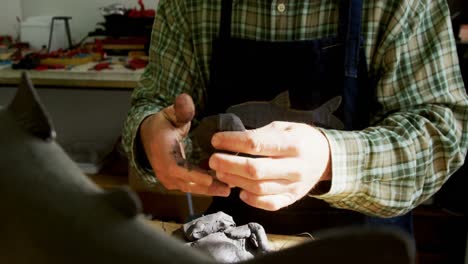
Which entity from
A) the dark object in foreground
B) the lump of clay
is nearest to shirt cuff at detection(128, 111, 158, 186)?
the lump of clay

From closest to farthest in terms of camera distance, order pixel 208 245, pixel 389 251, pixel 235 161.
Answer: pixel 389 251, pixel 235 161, pixel 208 245

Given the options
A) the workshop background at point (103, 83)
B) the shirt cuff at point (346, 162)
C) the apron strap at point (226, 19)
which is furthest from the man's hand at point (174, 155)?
the workshop background at point (103, 83)

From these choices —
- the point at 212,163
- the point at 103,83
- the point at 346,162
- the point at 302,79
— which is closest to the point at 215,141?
the point at 212,163

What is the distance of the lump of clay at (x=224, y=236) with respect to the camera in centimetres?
61

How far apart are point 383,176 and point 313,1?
0.30 meters

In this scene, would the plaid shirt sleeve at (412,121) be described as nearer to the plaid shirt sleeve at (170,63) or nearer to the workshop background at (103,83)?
the plaid shirt sleeve at (170,63)

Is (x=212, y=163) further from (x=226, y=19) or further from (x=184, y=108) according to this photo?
(x=226, y=19)

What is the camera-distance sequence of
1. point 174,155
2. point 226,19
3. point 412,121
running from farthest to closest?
point 226,19 < point 412,121 < point 174,155

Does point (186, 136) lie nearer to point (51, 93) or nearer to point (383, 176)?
point (383, 176)

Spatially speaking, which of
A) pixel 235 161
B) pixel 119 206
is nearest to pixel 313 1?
pixel 235 161

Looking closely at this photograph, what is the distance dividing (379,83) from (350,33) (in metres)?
0.09

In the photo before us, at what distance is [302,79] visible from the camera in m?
0.79

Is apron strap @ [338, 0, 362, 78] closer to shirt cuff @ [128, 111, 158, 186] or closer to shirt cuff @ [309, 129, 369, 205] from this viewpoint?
shirt cuff @ [309, 129, 369, 205]

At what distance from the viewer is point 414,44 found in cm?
76
